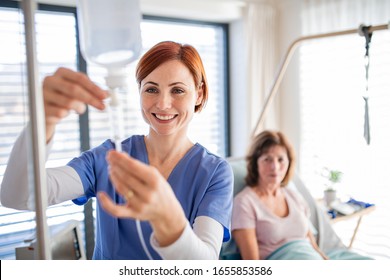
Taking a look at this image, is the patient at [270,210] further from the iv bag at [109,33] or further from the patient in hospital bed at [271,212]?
the iv bag at [109,33]

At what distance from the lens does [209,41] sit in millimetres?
2791

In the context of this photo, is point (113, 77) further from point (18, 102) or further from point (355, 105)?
point (355, 105)

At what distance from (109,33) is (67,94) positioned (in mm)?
94

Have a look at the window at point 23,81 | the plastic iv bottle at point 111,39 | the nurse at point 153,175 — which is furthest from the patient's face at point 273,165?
the plastic iv bottle at point 111,39

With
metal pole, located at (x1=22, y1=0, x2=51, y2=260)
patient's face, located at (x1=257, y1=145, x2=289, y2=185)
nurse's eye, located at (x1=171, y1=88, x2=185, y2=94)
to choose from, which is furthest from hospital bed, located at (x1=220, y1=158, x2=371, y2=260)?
metal pole, located at (x1=22, y1=0, x2=51, y2=260)

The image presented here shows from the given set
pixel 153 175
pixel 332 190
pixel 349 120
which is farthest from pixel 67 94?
pixel 349 120

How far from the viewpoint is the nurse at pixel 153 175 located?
20.0 inches

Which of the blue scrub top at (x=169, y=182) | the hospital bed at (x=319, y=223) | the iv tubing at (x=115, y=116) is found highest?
the iv tubing at (x=115, y=116)

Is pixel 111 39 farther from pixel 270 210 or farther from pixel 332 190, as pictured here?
pixel 332 190

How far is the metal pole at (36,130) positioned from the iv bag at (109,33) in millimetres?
61

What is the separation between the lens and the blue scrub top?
0.70 m

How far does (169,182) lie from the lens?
2.36 feet

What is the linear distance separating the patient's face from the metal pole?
1159 millimetres
